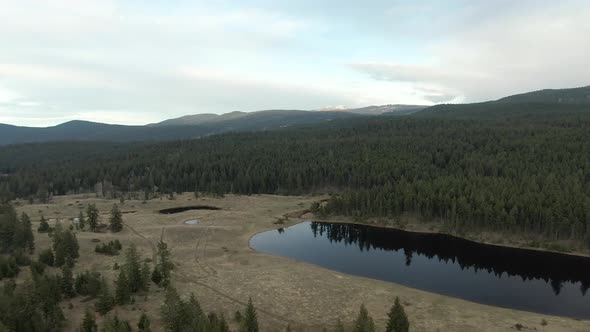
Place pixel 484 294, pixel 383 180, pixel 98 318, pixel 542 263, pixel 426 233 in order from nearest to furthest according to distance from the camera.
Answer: pixel 98 318
pixel 484 294
pixel 542 263
pixel 426 233
pixel 383 180

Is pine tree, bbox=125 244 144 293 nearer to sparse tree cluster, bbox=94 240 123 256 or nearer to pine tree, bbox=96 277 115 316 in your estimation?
pine tree, bbox=96 277 115 316

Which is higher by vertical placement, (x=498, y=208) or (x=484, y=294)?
(x=498, y=208)

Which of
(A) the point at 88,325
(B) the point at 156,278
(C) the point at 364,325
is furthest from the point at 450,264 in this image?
(A) the point at 88,325

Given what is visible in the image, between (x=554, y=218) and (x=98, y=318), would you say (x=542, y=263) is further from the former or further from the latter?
(x=98, y=318)

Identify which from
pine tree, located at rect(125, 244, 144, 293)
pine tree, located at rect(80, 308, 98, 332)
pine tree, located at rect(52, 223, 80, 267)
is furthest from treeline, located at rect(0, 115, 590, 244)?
pine tree, located at rect(80, 308, 98, 332)

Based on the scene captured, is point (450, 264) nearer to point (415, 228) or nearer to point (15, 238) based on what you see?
point (415, 228)

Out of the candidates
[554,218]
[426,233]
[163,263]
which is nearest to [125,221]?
[163,263]
